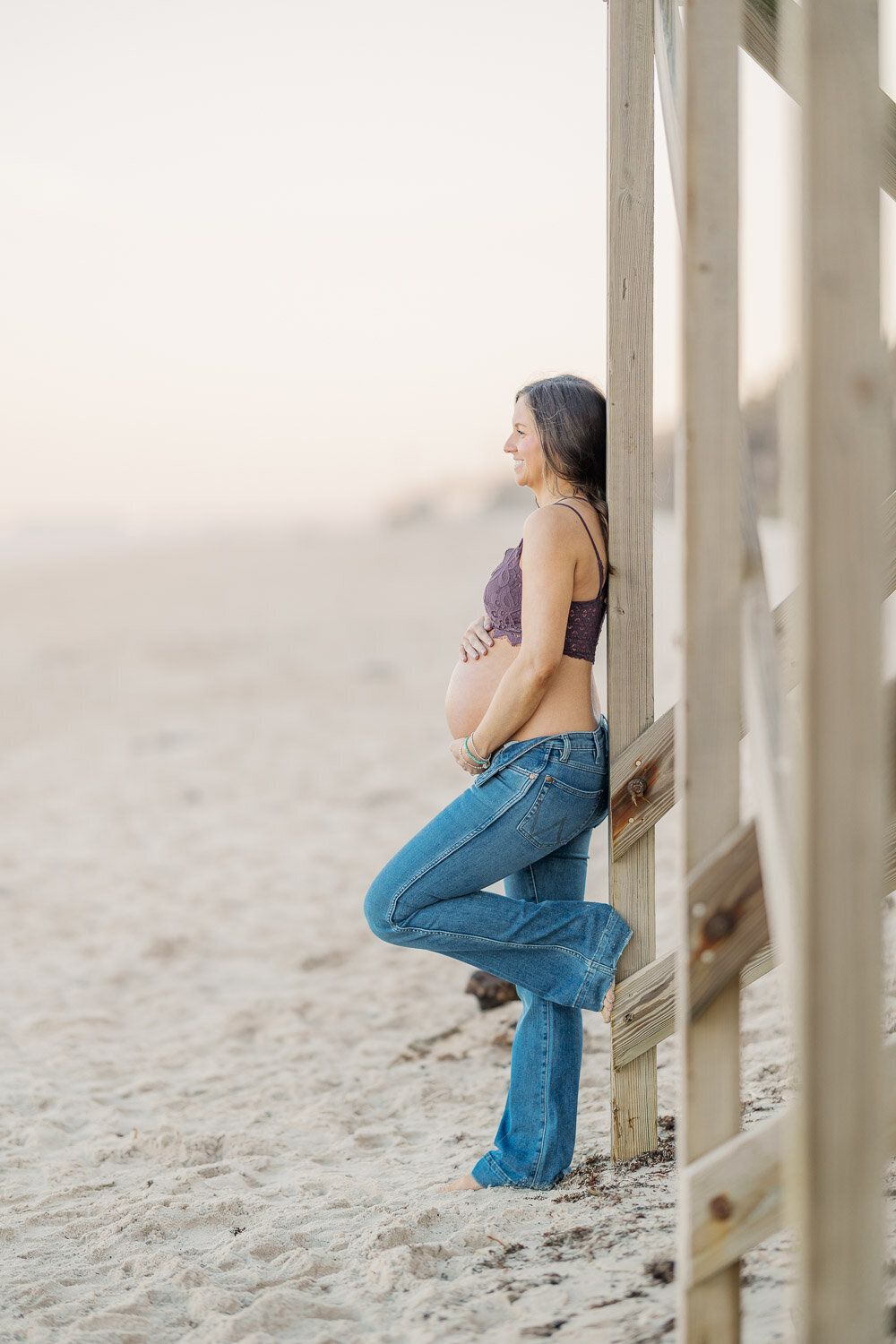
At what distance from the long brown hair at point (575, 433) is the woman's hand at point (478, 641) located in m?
0.35

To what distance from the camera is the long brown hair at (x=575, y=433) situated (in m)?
2.76

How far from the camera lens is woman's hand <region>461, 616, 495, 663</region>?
2.81 metres

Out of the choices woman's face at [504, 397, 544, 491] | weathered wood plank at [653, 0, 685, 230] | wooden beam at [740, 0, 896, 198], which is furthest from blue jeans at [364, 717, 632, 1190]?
wooden beam at [740, 0, 896, 198]

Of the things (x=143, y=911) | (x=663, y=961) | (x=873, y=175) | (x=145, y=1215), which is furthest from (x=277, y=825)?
(x=873, y=175)

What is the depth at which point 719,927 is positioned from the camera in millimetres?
1775

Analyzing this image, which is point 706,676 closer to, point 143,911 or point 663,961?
point 663,961

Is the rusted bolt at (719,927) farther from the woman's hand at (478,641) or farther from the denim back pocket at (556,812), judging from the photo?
the woman's hand at (478,641)

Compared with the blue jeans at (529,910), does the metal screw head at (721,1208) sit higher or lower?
lower

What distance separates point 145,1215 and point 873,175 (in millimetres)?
2914

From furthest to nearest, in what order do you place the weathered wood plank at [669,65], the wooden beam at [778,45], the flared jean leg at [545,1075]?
the flared jean leg at [545,1075] → the wooden beam at [778,45] → the weathered wood plank at [669,65]

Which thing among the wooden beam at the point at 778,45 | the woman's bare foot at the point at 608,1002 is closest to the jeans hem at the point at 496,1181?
→ the woman's bare foot at the point at 608,1002

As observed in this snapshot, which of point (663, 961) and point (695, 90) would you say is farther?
point (663, 961)

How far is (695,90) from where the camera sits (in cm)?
170

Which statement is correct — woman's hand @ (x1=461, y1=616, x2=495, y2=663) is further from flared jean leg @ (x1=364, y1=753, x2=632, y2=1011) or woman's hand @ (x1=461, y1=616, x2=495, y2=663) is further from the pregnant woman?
flared jean leg @ (x1=364, y1=753, x2=632, y2=1011)
